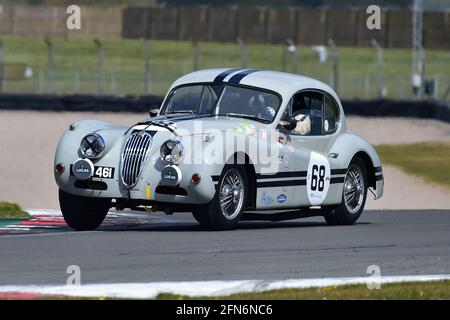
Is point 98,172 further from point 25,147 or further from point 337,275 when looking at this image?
point 25,147

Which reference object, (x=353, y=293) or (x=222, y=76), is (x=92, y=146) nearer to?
(x=222, y=76)

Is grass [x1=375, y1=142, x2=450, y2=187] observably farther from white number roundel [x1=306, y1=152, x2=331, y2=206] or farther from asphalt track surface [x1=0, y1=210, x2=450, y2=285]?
asphalt track surface [x1=0, y1=210, x2=450, y2=285]

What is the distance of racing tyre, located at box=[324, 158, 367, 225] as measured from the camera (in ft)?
45.7

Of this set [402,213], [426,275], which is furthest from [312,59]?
[426,275]

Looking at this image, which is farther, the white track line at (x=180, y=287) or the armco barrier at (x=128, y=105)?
the armco barrier at (x=128, y=105)

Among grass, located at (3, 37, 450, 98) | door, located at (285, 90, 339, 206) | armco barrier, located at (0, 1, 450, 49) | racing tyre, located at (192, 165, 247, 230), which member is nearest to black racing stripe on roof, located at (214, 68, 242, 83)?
door, located at (285, 90, 339, 206)

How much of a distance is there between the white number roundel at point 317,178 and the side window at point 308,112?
292 mm

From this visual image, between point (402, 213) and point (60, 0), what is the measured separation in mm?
39645

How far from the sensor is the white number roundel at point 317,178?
1327 centimetres

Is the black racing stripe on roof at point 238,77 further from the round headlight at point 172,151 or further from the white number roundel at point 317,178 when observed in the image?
the round headlight at point 172,151

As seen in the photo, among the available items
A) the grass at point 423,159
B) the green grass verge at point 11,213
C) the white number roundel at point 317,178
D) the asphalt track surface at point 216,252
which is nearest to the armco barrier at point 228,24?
the grass at point 423,159

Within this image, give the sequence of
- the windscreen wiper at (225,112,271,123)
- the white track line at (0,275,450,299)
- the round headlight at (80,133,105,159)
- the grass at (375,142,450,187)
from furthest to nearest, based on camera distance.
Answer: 1. the grass at (375,142,450,187)
2. the windscreen wiper at (225,112,271,123)
3. the round headlight at (80,133,105,159)
4. the white track line at (0,275,450,299)

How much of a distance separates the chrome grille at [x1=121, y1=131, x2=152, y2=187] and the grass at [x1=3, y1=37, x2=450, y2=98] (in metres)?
31.9

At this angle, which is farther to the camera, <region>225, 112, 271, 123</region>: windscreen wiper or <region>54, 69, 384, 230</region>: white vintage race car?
<region>225, 112, 271, 123</region>: windscreen wiper
